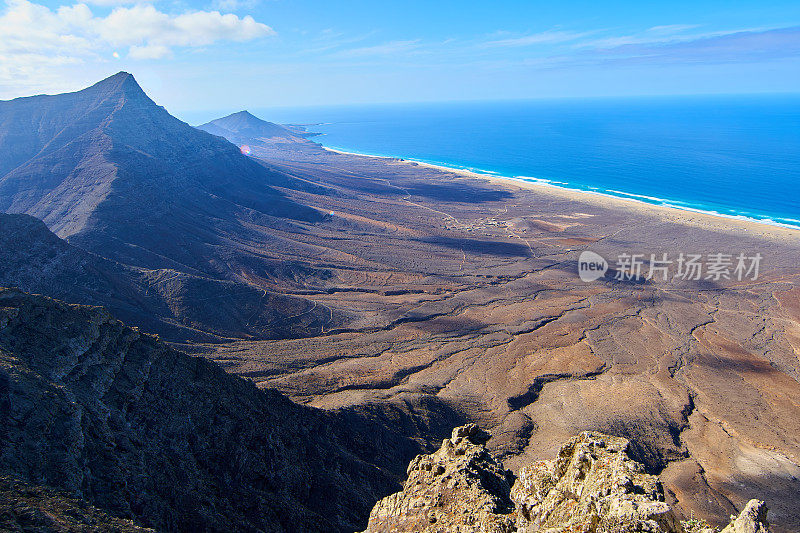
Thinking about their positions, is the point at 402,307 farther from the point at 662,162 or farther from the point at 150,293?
the point at 662,162

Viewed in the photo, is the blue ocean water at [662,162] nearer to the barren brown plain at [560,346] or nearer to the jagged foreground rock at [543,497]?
the barren brown plain at [560,346]

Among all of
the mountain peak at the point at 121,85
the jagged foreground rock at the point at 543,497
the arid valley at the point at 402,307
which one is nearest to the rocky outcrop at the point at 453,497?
the jagged foreground rock at the point at 543,497

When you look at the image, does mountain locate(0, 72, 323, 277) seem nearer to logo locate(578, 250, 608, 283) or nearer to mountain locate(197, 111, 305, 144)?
logo locate(578, 250, 608, 283)

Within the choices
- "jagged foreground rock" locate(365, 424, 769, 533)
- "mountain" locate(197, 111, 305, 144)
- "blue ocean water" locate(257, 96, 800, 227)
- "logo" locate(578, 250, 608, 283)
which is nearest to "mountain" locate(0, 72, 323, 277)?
"jagged foreground rock" locate(365, 424, 769, 533)

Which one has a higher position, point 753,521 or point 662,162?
point 662,162

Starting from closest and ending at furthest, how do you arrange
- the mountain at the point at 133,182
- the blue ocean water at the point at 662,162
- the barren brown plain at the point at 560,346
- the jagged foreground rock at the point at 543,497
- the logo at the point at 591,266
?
the jagged foreground rock at the point at 543,497 < the barren brown plain at the point at 560,346 < the mountain at the point at 133,182 < the logo at the point at 591,266 < the blue ocean water at the point at 662,162

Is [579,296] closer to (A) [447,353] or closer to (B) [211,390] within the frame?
(A) [447,353]

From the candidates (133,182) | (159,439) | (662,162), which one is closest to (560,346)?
(159,439)
